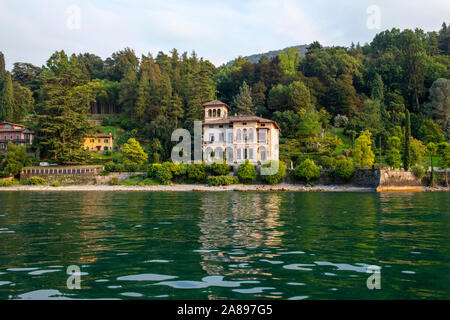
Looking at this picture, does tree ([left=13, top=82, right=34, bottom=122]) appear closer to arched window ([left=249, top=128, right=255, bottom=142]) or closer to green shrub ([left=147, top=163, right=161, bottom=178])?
green shrub ([left=147, top=163, right=161, bottom=178])

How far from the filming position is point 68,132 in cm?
5547

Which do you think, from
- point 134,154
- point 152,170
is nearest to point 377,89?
point 134,154

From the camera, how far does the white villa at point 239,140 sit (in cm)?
4884

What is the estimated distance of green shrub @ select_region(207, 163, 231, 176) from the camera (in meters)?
44.7

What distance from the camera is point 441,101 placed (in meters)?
67.5

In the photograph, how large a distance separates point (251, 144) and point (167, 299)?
43258 mm

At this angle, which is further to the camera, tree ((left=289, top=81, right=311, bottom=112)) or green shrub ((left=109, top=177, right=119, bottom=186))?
tree ((left=289, top=81, right=311, bottom=112))

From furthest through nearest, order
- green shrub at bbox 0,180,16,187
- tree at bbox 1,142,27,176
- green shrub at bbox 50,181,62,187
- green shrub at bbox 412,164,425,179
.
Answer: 1. tree at bbox 1,142,27,176
2. green shrub at bbox 50,181,62,187
3. green shrub at bbox 0,180,16,187
4. green shrub at bbox 412,164,425,179

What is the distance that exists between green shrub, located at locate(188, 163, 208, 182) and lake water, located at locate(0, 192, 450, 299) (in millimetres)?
28728

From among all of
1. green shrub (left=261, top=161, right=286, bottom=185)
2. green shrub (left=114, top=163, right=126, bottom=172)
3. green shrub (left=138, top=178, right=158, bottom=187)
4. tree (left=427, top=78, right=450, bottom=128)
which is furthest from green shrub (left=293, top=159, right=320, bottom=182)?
tree (left=427, top=78, right=450, bottom=128)

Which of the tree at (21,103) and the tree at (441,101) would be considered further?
the tree at (21,103)

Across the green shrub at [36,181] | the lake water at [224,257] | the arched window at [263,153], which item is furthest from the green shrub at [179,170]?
the lake water at [224,257]

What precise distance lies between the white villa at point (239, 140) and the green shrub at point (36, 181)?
2123cm

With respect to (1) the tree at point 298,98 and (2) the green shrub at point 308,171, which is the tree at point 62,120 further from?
(1) the tree at point 298,98
